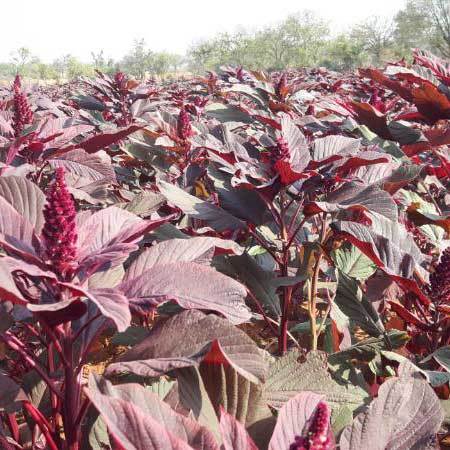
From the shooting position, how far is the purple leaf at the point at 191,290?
82 cm

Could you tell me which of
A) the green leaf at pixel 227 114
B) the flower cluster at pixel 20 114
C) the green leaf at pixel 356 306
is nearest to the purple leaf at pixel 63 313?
the green leaf at pixel 356 306

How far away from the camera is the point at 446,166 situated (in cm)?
192

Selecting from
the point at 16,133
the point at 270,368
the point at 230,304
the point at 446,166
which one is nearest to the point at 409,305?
the point at 446,166

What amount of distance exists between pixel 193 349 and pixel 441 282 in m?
0.75

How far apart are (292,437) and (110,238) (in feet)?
1.68

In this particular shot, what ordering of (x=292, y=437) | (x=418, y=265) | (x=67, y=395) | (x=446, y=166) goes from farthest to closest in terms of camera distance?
(x=446, y=166), (x=418, y=265), (x=67, y=395), (x=292, y=437)

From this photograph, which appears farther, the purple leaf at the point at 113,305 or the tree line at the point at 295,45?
the tree line at the point at 295,45

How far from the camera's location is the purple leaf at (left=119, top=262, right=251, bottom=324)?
82 centimetres

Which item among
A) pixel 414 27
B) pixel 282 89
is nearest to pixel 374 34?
pixel 414 27

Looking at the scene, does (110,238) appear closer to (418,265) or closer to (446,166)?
(418,265)

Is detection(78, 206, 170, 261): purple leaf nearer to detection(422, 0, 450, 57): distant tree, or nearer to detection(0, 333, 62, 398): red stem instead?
detection(0, 333, 62, 398): red stem

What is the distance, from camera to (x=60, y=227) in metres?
0.84

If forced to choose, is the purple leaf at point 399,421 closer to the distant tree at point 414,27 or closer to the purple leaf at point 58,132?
the purple leaf at point 58,132

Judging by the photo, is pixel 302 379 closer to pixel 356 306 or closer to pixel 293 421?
pixel 293 421
